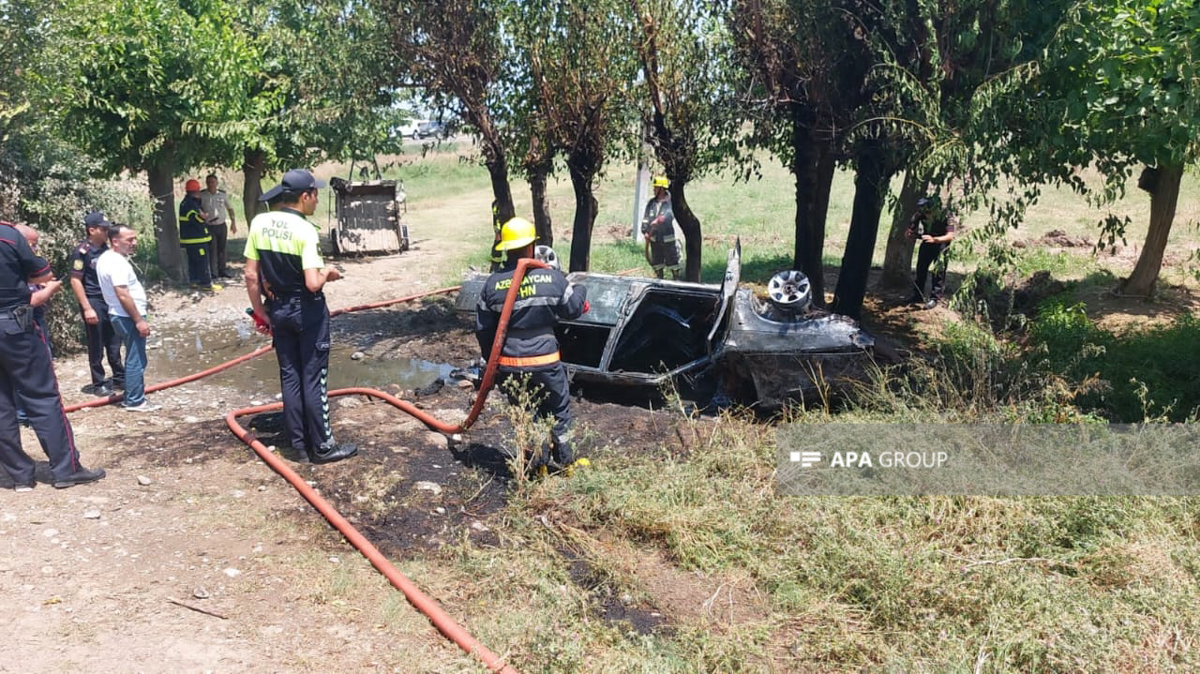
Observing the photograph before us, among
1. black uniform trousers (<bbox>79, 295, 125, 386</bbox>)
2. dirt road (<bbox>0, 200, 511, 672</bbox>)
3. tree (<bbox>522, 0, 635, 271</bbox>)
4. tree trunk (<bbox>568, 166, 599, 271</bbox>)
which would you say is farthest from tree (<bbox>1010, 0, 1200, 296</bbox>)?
black uniform trousers (<bbox>79, 295, 125, 386</bbox>)

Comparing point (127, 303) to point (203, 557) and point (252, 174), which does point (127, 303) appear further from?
point (252, 174)

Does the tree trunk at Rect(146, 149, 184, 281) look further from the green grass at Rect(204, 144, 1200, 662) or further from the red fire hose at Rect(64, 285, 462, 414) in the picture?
the green grass at Rect(204, 144, 1200, 662)

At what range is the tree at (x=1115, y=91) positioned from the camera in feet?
18.9

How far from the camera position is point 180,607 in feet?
13.9

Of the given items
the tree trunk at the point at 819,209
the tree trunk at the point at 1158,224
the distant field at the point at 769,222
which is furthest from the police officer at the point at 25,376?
the tree trunk at the point at 1158,224

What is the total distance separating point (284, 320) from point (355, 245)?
1028 centimetres

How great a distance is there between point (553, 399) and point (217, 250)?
9537 millimetres

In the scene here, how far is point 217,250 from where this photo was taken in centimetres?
1334

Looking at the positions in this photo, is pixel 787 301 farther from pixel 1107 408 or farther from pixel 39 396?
pixel 39 396

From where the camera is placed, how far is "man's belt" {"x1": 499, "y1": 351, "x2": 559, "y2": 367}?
18.2ft

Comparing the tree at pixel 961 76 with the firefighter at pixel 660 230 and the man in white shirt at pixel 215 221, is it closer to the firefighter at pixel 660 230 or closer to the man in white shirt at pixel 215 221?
the firefighter at pixel 660 230

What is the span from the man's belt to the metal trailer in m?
10.8

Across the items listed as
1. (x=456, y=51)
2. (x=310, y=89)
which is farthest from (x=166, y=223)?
(x=456, y=51)

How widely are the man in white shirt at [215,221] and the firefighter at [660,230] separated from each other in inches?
254
